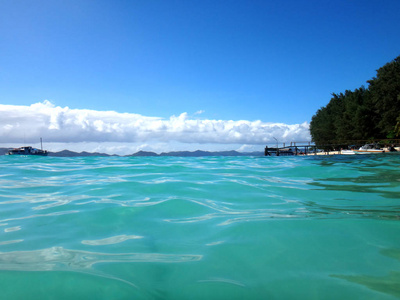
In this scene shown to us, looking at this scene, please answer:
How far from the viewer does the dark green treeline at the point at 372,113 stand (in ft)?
140

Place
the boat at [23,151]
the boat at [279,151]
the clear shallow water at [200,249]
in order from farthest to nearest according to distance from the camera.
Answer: the boat at [23,151] → the boat at [279,151] → the clear shallow water at [200,249]

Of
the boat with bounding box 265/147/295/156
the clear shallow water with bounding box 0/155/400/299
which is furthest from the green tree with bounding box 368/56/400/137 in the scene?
the clear shallow water with bounding box 0/155/400/299

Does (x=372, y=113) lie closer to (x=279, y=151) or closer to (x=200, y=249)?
(x=279, y=151)

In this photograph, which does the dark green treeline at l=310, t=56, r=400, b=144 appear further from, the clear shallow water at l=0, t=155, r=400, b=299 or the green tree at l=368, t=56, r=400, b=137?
the clear shallow water at l=0, t=155, r=400, b=299

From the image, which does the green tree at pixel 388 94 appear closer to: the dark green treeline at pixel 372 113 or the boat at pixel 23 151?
the dark green treeline at pixel 372 113

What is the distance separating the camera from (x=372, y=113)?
49.8 m

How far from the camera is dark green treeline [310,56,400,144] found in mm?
42741

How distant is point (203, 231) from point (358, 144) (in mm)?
55179

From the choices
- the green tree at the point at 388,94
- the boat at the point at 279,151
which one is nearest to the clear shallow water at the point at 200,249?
the boat at the point at 279,151

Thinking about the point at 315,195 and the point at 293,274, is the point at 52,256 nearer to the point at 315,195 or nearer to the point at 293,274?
the point at 293,274

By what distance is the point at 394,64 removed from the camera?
4400cm

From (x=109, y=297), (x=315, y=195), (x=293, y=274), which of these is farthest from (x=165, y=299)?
(x=315, y=195)

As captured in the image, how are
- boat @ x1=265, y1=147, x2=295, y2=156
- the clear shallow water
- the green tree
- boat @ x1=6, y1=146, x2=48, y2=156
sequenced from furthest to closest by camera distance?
boat @ x1=6, y1=146, x2=48, y2=156 < boat @ x1=265, y1=147, x2=295, y2=156 < the green tree < the clear shallow water

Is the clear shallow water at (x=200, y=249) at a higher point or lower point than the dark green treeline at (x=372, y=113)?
lower
